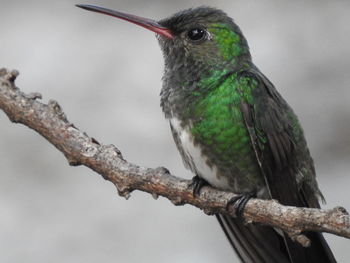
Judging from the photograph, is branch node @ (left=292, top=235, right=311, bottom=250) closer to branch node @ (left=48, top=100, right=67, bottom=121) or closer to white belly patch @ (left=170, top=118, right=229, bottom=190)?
white belly patch @ (left=170, top=118, right=229, bottom=190)

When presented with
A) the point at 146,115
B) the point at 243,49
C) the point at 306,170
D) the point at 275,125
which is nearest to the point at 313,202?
the point at 306,170

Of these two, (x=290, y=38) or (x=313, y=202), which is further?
(x=290, y=38)

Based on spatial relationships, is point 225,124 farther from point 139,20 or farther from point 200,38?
point 139,20

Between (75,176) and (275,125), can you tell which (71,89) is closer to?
(75,176)

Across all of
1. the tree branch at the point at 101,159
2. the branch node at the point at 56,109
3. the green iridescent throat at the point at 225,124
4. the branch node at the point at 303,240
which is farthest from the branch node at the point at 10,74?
the branch node at the point at 303,240

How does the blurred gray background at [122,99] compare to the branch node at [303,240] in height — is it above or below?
above

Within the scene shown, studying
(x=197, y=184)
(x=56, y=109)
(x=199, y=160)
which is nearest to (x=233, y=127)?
(x=199, y=160)

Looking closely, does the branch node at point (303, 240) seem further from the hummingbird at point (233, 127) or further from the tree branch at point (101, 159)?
the hummingbird at point (233, 127)
